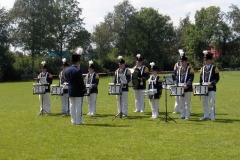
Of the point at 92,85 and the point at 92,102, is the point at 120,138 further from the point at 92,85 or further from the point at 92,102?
the point at 92,102

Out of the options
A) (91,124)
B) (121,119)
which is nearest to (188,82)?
(121,119)

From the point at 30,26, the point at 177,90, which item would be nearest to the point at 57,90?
the point at 177,90

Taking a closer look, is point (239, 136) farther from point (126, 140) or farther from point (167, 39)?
point (167, 39)

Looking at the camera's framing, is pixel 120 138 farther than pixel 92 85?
No

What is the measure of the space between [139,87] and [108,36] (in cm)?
7206

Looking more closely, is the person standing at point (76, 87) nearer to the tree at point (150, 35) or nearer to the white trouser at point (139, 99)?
the white trouser at point (139, 99)

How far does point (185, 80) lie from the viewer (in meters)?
14.9

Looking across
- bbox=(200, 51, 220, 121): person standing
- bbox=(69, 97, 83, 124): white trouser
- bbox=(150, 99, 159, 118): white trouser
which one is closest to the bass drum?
bbox=(150, 99, 159, 118): white trouser

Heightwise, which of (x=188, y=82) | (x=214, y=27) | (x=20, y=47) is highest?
(x=214, y=27)

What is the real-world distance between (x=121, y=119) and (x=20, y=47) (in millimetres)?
56017

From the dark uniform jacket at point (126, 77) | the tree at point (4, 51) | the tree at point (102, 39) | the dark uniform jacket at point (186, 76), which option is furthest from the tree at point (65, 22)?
the dark uniform jacket at point (186, 76)

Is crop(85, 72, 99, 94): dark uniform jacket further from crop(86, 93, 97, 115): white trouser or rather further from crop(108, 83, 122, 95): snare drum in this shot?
crop(108, 83, 122, 95): snare drum

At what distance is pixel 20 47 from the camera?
6844 cm

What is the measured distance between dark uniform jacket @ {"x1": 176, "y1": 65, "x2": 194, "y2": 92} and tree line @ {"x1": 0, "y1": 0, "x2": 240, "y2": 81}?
4707cm
